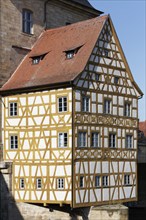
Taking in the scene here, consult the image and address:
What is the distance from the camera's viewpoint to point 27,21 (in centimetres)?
→ 3744

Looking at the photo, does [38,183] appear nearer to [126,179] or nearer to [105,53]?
[126,179]

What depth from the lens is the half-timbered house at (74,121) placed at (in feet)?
107

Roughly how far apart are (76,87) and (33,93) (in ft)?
8.54

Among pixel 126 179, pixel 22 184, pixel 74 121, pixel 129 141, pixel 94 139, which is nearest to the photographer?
pixel 74 121

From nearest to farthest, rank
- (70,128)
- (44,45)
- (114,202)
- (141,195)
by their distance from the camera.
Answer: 1. (70,128)
2. (114,202)
3. (44,45)
4. (141,195)

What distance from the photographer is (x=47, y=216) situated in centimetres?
3472

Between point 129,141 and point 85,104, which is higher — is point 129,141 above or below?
below

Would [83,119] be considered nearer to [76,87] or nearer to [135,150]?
[76,87]

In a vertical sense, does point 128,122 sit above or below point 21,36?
below

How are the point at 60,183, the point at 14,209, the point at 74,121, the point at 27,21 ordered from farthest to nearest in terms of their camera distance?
the point at 27,21
the point at 14,209
the point at 60,183
the point at 74,121

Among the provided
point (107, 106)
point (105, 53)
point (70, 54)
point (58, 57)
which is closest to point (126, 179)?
point (107, 106)

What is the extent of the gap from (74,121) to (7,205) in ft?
19.6

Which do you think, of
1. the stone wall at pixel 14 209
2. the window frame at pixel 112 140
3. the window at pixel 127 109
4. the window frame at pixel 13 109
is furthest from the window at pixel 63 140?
the window at pixel 127 109

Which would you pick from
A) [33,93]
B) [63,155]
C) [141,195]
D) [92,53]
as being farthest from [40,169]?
[141,195]
